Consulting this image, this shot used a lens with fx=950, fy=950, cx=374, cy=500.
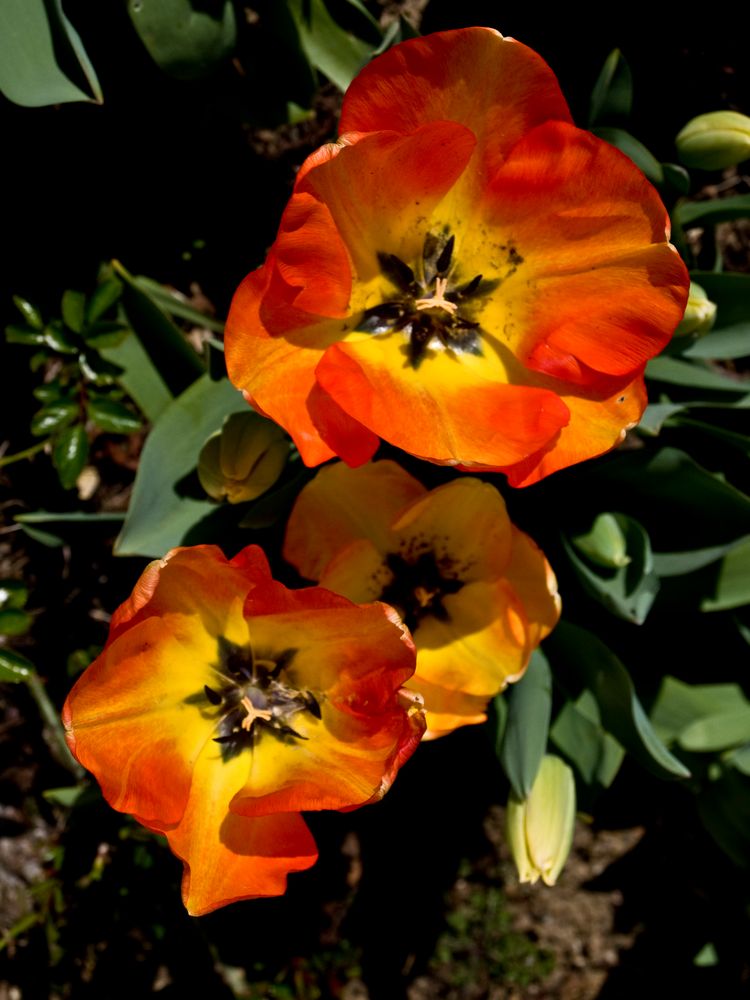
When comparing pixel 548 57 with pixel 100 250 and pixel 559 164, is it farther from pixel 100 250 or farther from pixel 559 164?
pixel 100 250

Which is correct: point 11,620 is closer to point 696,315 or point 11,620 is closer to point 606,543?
point 606,543

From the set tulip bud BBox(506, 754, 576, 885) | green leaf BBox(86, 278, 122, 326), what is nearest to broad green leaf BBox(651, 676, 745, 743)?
tulip bud BBox(506, 754, 576, 885)

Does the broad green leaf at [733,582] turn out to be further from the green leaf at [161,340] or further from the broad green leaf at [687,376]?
the green leaf at [161,340]

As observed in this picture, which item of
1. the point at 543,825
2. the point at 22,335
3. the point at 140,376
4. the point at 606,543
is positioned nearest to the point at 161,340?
the point at 140,376

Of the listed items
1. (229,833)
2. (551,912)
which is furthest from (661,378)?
(551,912)

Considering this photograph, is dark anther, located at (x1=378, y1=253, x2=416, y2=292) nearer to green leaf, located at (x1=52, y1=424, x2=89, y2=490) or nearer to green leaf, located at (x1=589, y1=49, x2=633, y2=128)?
green leaf, located at (x1=589, y1=49, x2=633, y2=128)
